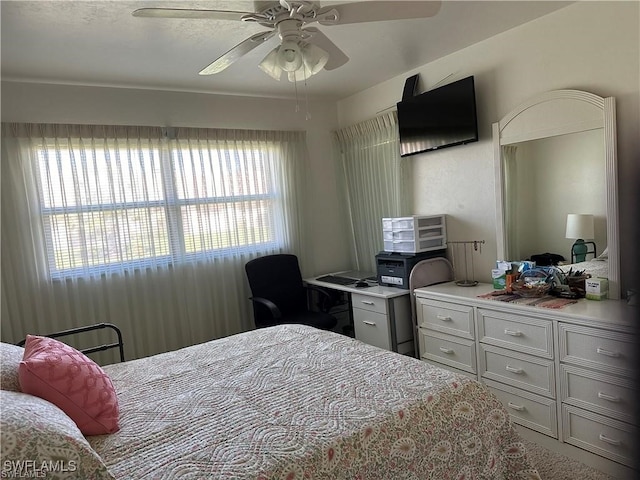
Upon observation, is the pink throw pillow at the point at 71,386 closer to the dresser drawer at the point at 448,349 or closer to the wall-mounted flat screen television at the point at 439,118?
the dresser drawer at the point at 448,349

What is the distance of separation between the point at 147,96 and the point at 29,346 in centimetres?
239

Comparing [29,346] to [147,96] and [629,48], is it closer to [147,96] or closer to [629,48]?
[147,96]

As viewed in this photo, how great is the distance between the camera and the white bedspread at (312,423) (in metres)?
1.34

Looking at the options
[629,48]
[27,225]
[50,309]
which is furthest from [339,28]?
[50,309]

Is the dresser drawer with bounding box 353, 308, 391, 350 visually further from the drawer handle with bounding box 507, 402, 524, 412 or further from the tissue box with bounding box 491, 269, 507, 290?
the drawer handle with bounding box 507, 402, 524, 412

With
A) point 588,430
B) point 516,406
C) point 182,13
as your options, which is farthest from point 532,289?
point 182,13

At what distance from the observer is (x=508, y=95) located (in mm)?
2924

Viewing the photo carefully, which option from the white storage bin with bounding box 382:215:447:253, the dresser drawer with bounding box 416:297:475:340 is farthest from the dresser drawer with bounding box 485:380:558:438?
the white storage bin with bounding box 382:215:447:253

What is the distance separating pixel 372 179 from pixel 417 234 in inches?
34.4

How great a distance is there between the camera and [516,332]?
2479 millimetres

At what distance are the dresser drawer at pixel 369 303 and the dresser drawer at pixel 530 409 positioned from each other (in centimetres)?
92

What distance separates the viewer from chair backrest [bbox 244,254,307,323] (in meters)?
3.68

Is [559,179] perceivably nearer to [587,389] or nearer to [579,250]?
[579,250]

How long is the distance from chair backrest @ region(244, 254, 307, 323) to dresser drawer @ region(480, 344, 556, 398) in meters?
1.65
